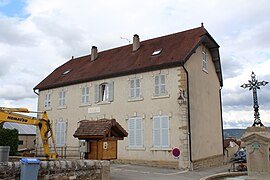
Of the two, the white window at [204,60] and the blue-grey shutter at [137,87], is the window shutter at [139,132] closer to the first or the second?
the blue-grey shutter at [137,87]

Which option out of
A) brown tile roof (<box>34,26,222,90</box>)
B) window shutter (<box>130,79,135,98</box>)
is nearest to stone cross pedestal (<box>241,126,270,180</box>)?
brown tile roof (<box>34,26,222,90</box>)

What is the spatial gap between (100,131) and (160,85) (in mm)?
6762

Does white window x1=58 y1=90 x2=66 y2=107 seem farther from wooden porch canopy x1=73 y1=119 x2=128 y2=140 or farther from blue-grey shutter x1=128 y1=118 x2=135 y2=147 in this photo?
wooden porch canopy x1=73 y1=119 x2=128 y2=140

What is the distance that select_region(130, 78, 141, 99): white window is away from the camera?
18.0 meters

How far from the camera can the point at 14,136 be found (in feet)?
64.1

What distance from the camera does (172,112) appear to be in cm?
1636

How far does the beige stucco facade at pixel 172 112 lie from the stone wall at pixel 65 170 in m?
6.64

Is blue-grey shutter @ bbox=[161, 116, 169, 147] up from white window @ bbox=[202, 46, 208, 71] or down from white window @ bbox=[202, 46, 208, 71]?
down

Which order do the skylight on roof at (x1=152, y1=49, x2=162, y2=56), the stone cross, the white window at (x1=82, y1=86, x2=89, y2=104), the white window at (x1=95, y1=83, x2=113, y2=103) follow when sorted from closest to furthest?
the stone cross < the skylight on roof at (x1=152, y1=49, x2=162, y2=56) < the white window at (x1=95, y1=83, x2=113, y2=103) < the white window at (x1=82, y1=86, x2=89, y2=104)

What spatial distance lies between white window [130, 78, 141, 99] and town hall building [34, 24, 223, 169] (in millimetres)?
60

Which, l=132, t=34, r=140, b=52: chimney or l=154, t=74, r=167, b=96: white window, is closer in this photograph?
l=154, t=74, r=167, b=96: white window

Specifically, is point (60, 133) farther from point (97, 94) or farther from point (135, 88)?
point (135, 88)

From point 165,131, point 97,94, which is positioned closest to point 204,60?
point 165,131

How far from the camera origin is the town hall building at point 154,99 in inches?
642
